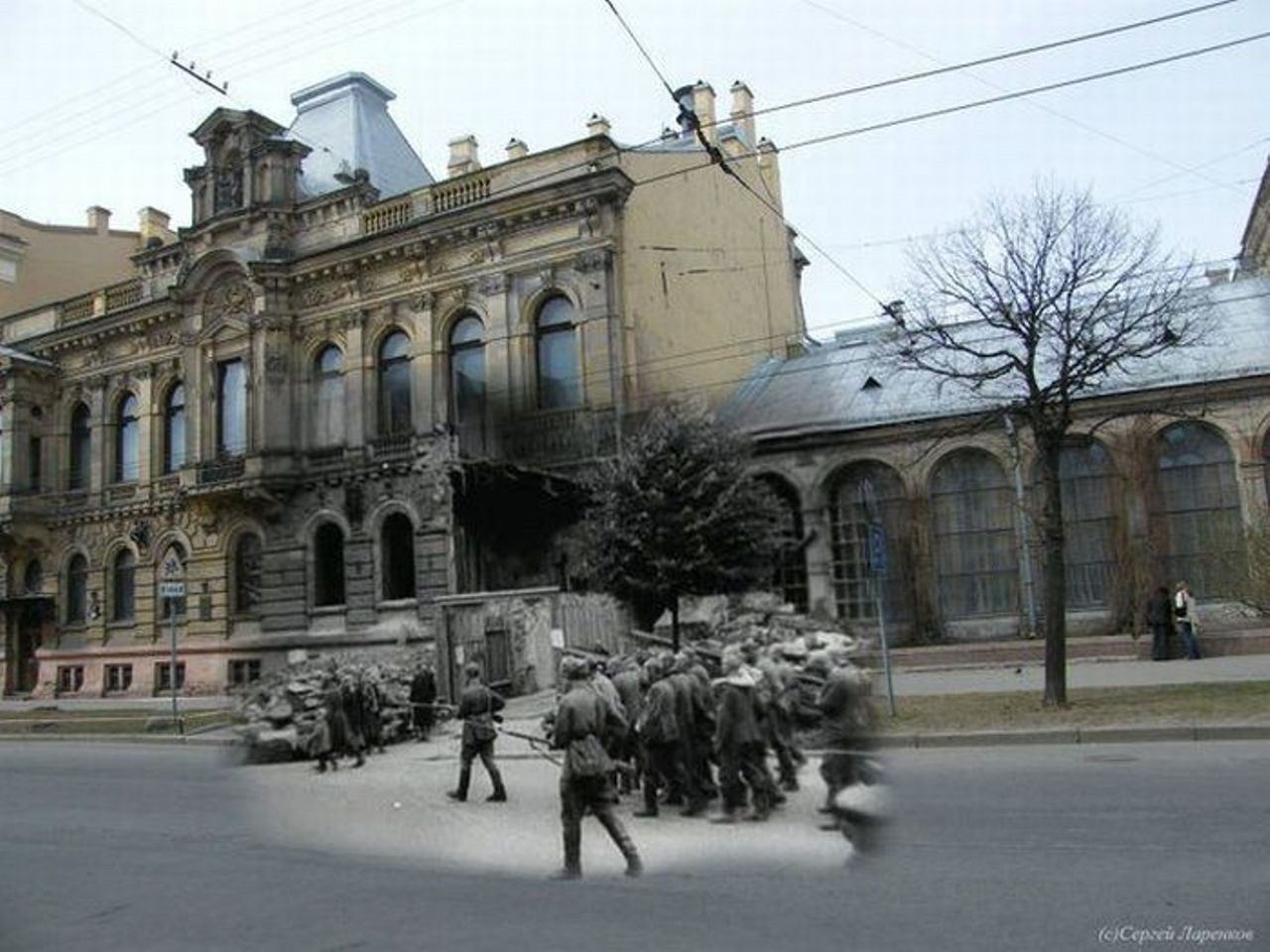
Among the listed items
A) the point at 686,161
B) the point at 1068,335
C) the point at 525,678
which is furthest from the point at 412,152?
the point at 1068,335

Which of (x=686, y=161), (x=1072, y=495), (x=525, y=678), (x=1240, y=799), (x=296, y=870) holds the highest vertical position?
(x=686, y=161)

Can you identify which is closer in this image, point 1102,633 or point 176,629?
point 176,629

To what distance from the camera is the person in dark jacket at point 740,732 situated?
2291mm

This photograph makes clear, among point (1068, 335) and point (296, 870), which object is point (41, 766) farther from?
point (1068, 335)

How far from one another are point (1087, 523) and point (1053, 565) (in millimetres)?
3760

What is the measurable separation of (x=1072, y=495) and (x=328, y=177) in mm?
10852

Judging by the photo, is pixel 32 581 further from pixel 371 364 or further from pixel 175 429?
pixel 371 364

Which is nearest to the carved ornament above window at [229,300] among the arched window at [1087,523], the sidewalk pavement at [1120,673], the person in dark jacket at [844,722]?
the person in dark jacket at [844,722]

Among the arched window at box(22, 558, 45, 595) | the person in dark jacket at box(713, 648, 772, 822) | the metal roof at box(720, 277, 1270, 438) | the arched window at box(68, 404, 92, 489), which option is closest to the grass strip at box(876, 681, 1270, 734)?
the metal roof at box(720, 277, 1270, 438)

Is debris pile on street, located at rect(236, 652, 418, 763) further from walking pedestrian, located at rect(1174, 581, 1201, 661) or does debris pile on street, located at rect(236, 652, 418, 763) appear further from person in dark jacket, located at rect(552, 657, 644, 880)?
walking pedestrian, located at rect(1174, 581, 1201, 661)

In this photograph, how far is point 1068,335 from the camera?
29.7ft

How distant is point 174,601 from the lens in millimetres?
3986

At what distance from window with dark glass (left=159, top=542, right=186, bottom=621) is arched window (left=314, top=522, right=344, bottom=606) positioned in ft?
1.79

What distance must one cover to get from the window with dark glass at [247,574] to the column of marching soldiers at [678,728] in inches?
25.6
